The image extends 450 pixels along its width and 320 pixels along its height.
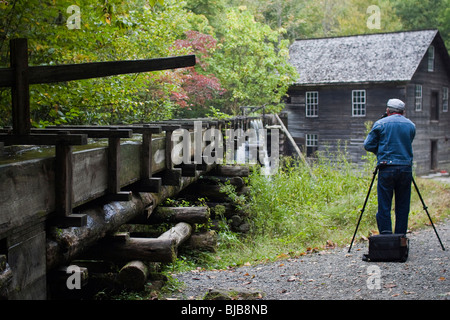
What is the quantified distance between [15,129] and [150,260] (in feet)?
7.54

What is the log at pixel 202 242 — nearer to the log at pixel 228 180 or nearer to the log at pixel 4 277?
the log at pixel 228 180

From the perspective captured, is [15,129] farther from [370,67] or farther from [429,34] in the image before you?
[429,34]

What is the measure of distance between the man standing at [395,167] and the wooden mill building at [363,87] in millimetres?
20782

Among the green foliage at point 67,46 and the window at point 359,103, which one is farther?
the window at point 359,103

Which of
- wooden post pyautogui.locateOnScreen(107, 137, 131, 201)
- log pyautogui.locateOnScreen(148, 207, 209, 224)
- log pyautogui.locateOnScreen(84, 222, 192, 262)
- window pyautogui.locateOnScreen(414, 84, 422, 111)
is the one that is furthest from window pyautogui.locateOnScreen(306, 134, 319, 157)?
wooden post pyautogui.locateOnScreen(107, 137, 131, 201)

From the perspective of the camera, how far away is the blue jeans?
24.6 ft

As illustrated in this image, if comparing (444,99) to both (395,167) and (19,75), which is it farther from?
(19,75)

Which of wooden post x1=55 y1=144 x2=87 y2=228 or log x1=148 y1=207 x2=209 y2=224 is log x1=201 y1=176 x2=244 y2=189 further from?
wooden post x1=55 y1=144 x2=87 y2=228

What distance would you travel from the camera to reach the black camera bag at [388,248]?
6.83m

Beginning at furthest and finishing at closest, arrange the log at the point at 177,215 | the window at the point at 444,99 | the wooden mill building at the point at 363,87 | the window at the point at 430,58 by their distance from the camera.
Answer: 1. the window at the point at 444,99
2. the window at the point at 430,58
3. the wooden mill building at the point at 363,87
4. the log at the point at 177,215

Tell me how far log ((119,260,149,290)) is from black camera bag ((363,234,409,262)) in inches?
124

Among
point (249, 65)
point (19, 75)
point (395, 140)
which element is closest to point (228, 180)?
point (395, 140)

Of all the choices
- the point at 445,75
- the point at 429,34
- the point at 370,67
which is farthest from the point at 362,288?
the point at 445,75

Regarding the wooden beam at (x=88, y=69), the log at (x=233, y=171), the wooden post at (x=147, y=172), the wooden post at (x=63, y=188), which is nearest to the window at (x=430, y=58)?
the log at (x=233, y=171)
